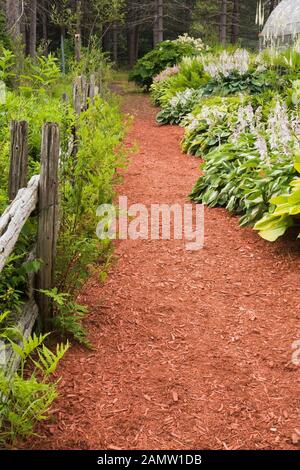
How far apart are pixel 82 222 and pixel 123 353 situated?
2.98ft

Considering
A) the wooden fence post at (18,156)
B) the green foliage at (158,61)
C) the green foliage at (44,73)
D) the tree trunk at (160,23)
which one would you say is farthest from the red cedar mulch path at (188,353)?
the tree trunk at (160,23)

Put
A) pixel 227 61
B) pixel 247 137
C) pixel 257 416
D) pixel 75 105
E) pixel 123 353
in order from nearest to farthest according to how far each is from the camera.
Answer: pixel 257 416 < pixel 123 353 < pixel 75 105 < pixel 247 137 < pixel 227 61

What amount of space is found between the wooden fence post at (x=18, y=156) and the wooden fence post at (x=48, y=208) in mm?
137

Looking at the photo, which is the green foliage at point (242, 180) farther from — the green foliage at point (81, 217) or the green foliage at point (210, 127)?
the green foliage at point (81, 217)

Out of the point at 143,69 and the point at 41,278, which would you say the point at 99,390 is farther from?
the point at 143,69

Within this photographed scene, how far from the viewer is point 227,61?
12766mm

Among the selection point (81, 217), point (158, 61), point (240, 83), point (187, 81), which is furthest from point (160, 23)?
point (81, 217)

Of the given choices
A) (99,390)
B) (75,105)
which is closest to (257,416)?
(99,390)

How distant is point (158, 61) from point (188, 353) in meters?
17.6

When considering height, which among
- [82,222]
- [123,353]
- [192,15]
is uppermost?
[192,15]

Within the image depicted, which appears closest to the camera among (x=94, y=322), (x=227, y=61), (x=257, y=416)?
(x=257, y=416)

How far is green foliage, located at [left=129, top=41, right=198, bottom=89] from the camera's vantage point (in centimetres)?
1917

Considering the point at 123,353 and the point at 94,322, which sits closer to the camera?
the point at 123,353

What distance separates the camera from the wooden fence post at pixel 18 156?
3.00m
